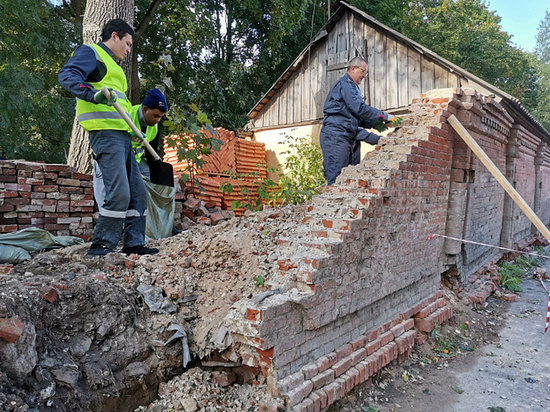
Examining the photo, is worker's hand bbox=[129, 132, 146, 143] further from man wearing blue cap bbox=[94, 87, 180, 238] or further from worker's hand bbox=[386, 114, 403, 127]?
worker's hand bbox=[386, 114, 403, 127]

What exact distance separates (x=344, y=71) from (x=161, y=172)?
6639mm

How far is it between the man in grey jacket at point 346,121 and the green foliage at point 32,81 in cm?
811

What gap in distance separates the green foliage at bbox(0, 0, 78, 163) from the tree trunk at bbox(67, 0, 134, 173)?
16.3 feet

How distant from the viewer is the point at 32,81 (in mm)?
8914

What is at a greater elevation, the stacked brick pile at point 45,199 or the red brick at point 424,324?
the stacked brick pile at point 45,199

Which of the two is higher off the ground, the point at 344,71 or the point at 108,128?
the point at 344,71

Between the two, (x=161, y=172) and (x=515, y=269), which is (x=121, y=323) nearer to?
(x=161, y=172)

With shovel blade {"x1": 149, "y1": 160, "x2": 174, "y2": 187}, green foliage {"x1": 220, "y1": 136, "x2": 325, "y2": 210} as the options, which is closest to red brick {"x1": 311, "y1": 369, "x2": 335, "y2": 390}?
shovel blade {"x1": 149, "y1": 160, "x2": 174, "y2": 187}

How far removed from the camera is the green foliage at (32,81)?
8688 millimetres

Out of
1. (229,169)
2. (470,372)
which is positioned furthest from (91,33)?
(470,372)

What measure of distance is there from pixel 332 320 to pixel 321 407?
1.88ft

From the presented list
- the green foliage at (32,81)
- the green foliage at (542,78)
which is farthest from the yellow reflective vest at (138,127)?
the green foliage at (542,78)

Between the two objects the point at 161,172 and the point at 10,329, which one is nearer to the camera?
the point at 10,329

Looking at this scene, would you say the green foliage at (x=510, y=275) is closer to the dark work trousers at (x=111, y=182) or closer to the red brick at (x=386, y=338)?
the red brick at (x=386, y=338)
